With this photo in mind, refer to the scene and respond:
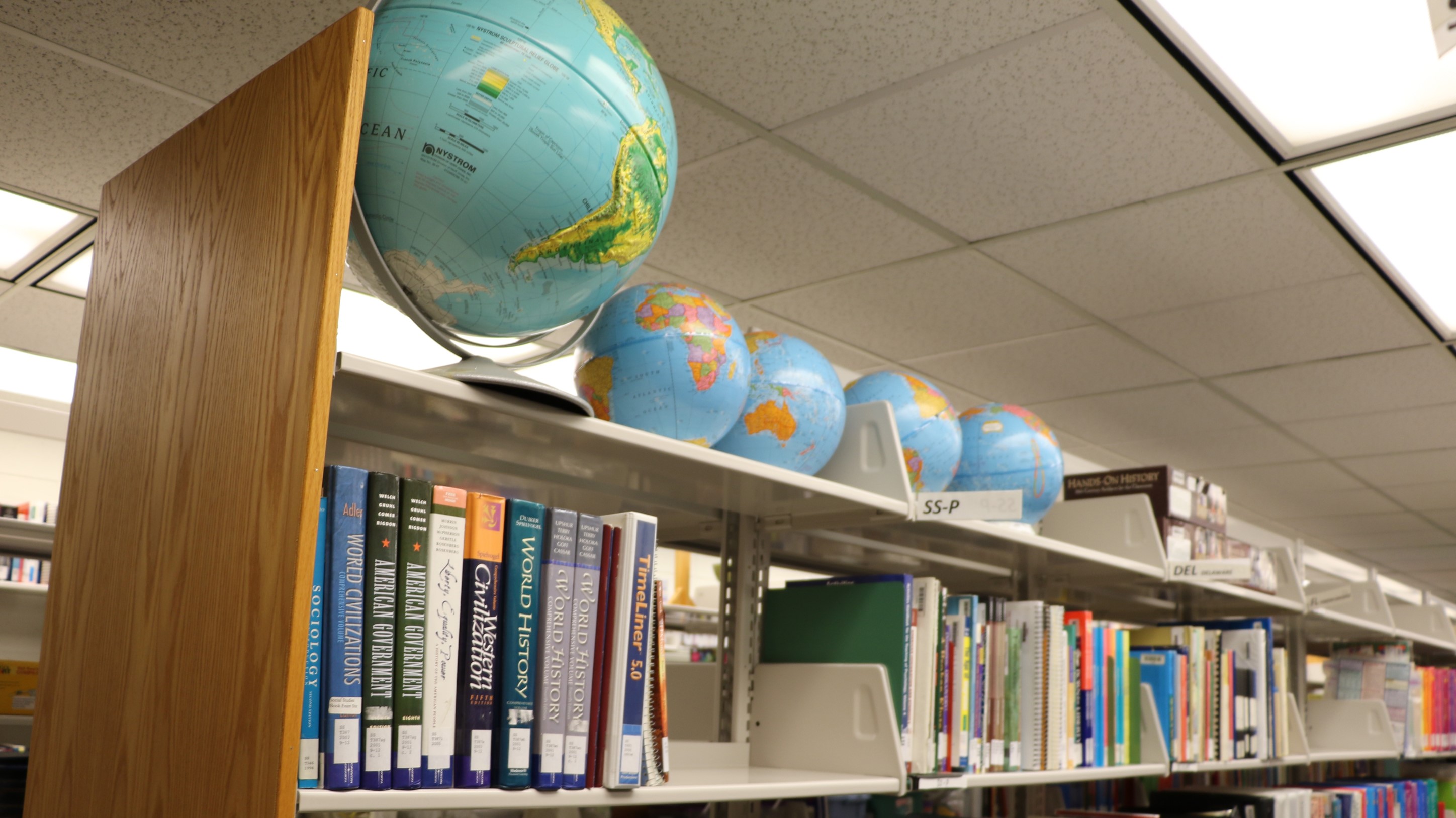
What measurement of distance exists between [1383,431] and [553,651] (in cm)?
397

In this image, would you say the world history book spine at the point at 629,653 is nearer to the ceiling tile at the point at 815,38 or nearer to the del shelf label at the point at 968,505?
the del shelf label at the point at 968,505

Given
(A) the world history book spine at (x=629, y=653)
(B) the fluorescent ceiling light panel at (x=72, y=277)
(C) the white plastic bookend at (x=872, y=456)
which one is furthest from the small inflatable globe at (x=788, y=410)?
(B) the fluorescent ceiling light panel at (x=72, y=277)

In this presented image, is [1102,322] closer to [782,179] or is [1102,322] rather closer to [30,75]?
[782,179]

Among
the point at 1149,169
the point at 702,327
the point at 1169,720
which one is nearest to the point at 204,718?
the point at 702,327

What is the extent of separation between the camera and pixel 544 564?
46.2 inches

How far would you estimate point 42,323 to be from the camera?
11.4 feet

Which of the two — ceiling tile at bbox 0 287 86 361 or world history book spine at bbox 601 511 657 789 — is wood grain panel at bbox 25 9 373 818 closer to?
world history book spine at bbox 601 511 657 789

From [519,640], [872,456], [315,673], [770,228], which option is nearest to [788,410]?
[872,456]

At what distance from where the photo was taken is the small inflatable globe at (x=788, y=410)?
1.58 meters

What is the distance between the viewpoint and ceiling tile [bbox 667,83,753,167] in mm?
1996

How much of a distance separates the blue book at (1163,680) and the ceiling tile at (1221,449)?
1.92 metres

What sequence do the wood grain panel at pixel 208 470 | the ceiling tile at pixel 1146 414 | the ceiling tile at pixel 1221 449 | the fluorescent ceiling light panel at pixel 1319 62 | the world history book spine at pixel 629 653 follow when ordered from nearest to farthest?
1. the wood grain panel at pixel 208 470
2. the world history book spine at pixel 629 653
3. the fluorescent ceiling light panel at pixel 1319 62
4. the ceiling tile at pixel 1146 414
5. the ceiling tile at pixel 1221 449

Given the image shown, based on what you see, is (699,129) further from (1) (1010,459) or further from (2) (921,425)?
(1) (1010,459)

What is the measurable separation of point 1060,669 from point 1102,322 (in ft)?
4.25
